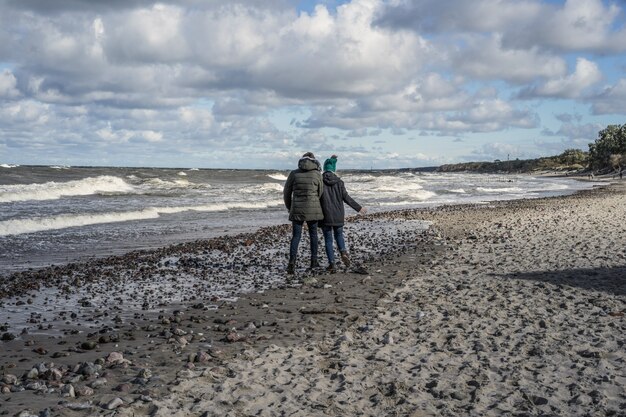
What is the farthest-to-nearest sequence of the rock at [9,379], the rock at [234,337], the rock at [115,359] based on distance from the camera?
the rock at [234,337]
the rock at [115,359]
the rock at [9,379]

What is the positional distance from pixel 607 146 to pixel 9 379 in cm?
11682

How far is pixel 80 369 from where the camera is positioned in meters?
5.80

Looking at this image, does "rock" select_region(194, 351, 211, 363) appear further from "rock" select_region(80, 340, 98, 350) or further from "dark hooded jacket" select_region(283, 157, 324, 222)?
"dark hooded jacket" select_region(283, 157, 324, 222)

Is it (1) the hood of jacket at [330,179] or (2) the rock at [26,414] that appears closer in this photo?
(2) the rock at [26,414]

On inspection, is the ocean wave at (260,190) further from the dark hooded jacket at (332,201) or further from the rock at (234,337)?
the rock at (234,337)

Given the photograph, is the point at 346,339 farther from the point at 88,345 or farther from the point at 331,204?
the point at 331,204

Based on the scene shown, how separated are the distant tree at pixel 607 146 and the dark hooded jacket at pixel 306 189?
105297 millimetres

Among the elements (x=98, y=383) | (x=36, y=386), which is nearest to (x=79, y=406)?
(x=98, y=383)

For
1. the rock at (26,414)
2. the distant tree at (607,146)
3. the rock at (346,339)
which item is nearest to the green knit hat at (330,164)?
the rock at (346,339)

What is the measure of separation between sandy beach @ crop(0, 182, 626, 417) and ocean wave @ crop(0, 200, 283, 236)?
990cm

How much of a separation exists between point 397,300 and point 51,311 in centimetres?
568

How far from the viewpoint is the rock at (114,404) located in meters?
4.88

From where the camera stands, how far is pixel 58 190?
141ft

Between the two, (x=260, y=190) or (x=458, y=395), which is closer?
(x=458, y=395)
